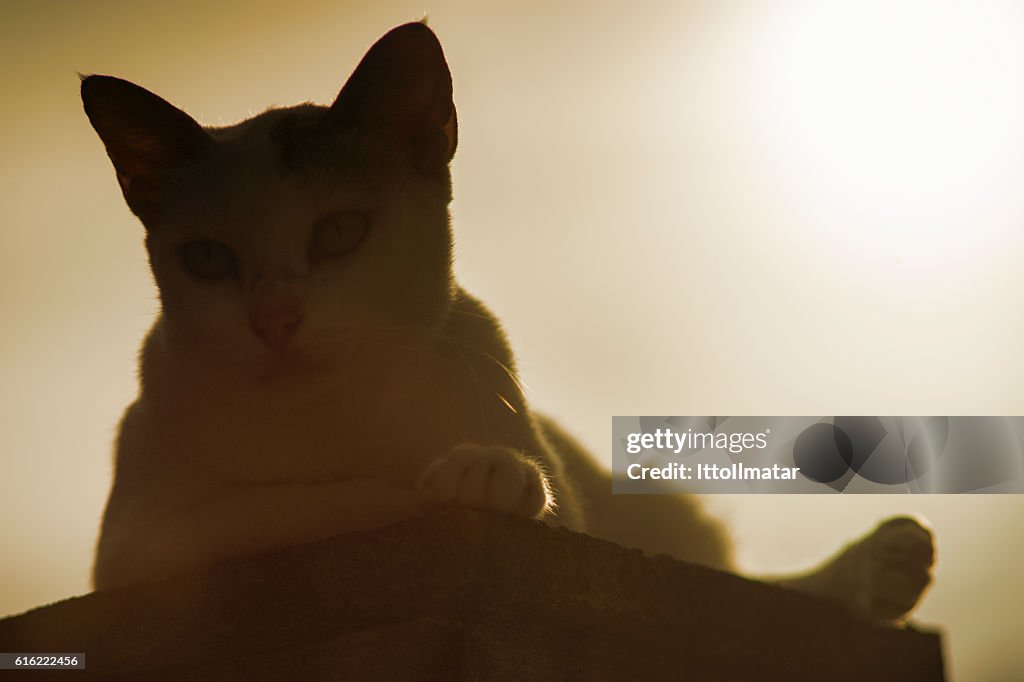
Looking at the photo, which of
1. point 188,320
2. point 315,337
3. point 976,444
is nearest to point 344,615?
point 315,337

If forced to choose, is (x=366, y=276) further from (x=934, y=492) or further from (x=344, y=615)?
(x=934, y=492)

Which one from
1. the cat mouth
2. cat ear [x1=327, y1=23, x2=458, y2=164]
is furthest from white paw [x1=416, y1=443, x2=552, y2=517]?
cat ear [x1=327, y1=23, x2=458, y2=164]

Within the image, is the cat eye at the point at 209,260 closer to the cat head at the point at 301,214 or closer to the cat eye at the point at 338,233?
the cat head at the point at 301,214

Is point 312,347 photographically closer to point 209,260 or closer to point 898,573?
point 209,260

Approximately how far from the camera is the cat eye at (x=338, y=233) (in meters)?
1.56

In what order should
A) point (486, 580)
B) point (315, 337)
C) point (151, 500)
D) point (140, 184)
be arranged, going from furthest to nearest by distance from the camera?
point (140, 184) → point (151, 500) → point (315, 337) → point (486, 580)

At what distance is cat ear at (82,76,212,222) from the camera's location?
1.68 metres

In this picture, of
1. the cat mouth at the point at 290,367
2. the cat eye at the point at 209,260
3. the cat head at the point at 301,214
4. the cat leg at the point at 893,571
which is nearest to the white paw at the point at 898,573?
the cat leg at the point at 893,571

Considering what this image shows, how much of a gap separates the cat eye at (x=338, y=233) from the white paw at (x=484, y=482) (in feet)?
1.51

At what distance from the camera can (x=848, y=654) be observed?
158cm

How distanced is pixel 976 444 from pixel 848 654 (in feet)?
2.92

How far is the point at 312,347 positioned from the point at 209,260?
0.33 m

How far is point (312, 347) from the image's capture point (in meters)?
1.43

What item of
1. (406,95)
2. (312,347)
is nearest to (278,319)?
(312,347)
